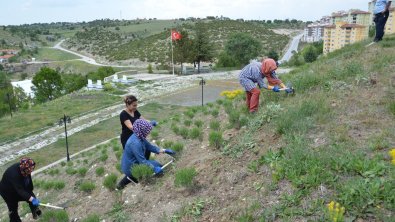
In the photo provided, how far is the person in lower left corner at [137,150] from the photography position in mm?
4711

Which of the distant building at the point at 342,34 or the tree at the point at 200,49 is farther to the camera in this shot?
the distant building at the point at 342,34

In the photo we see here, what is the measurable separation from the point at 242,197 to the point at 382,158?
5.11 ft

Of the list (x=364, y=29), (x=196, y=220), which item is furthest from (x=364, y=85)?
(x=364, y=29)

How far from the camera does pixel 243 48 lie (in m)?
45.1

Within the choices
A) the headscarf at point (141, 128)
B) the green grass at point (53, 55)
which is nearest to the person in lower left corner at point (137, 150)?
the headscarf at point (141, 128)

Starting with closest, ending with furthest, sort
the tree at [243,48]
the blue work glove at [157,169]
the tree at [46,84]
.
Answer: the blue work glove at [157,169] < the tree at [46,84] < the tree at [243,48]

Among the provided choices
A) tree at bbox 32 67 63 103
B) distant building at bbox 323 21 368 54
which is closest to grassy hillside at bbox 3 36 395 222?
tree at bbox 32 67 63 103

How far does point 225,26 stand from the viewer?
3376 inches

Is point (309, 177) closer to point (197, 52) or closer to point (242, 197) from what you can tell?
point (242, 197)

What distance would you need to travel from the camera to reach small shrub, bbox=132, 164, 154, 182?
15.7 ft

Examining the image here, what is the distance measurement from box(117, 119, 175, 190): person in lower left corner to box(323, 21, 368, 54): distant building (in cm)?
5117

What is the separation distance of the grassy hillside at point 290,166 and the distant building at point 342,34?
161 ft

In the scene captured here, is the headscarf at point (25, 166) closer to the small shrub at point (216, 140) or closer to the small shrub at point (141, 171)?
the small shrub at point (141, 171)

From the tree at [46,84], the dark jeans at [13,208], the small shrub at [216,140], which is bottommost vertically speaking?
the tree at [46,84]
